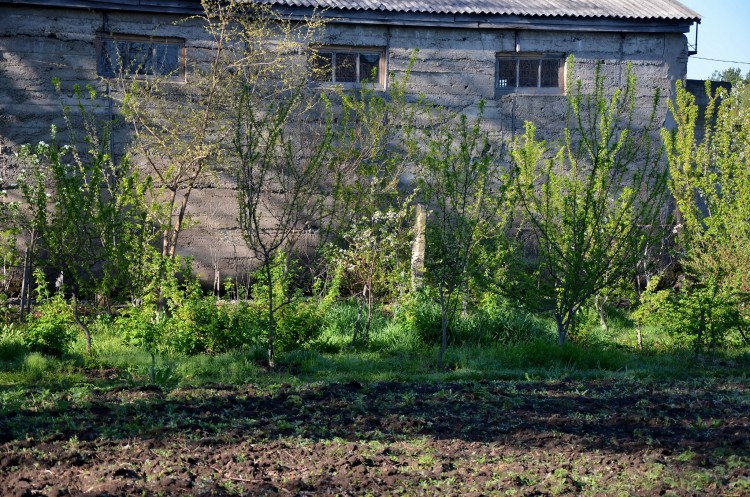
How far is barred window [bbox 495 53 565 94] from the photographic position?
38.2 feet

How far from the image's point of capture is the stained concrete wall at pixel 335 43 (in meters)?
10.4

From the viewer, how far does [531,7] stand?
11625 mm

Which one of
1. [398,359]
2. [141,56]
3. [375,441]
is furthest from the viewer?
[141,56]

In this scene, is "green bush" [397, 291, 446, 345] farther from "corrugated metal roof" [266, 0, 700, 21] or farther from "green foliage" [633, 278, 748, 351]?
"corrugated metal roof" [266, 0, 700, 21]

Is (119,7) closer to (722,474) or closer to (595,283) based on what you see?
(595,283)

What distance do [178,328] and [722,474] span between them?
4533mm

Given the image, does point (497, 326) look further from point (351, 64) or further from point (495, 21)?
point (495, 21)

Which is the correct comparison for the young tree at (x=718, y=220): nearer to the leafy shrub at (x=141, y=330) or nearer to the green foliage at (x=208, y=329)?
the green foliage at (x=208, y=329)

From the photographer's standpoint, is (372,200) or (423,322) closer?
(423,322)

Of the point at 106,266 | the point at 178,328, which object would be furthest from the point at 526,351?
→ the point at 106,266

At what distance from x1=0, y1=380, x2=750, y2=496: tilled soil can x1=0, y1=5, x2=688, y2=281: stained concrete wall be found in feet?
16.7

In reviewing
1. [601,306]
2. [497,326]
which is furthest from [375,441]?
[601,306]

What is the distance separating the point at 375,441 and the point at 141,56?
7.37 meters

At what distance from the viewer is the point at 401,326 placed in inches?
326
